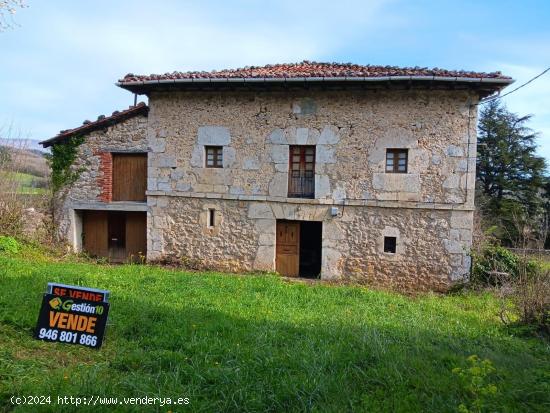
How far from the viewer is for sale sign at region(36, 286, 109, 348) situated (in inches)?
163

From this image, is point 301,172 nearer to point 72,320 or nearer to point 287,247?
point 287,247

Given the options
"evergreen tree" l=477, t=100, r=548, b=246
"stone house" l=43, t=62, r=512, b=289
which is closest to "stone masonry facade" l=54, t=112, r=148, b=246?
"stone house" l=43, t=62, r=512, b=289

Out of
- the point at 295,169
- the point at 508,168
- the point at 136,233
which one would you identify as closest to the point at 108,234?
the point at 136,233

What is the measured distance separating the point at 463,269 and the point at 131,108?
873 cm

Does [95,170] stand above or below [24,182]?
above

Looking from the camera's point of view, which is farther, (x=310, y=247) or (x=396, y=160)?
(x=310, y=247)

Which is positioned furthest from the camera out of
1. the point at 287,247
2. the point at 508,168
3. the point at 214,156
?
the point at 508,168

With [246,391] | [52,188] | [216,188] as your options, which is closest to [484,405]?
[246,391]

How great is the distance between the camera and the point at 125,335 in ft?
15.0

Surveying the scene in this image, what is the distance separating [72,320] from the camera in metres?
4.20

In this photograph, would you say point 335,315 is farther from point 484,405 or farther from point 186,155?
point 186,155

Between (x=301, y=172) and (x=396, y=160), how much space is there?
2.16 metres

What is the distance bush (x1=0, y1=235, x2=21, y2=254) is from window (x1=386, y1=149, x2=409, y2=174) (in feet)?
29.1

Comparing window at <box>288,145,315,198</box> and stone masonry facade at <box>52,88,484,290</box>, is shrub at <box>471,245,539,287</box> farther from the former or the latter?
window at <box>288,145,315,198</box>
